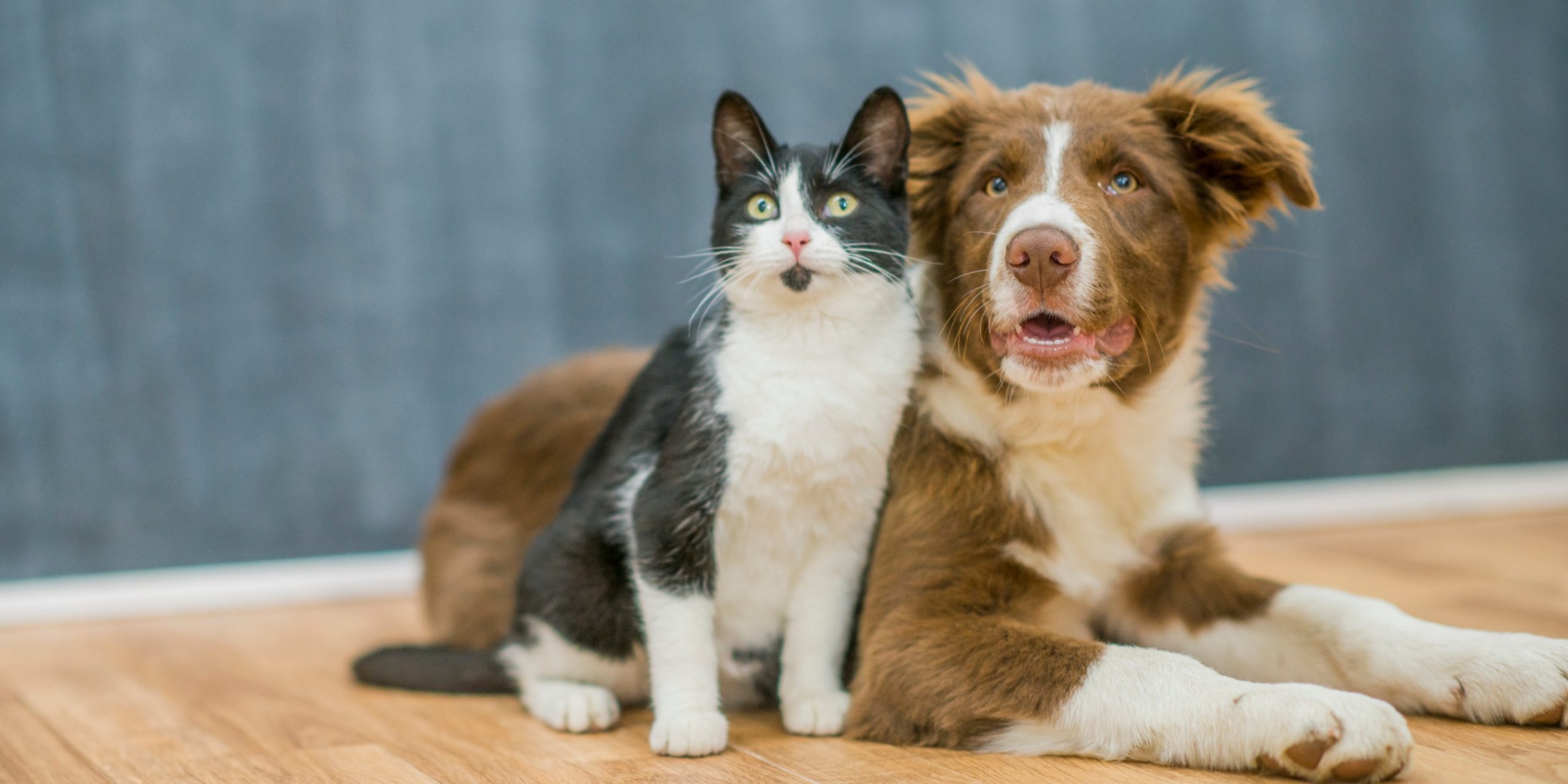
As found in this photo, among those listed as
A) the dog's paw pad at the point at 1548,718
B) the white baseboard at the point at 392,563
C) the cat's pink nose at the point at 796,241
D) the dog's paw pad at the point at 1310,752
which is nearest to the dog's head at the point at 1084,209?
the cat's pink nose at the point at 796,241

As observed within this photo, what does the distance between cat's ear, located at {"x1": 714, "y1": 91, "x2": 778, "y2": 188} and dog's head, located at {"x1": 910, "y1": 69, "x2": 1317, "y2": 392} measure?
0.29 m

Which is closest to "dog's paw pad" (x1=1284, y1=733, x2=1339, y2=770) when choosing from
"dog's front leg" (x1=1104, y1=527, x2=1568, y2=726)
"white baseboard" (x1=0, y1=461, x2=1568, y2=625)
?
"dog's front leg" (x1=1104, y1=527, x2=1568, y2=726)

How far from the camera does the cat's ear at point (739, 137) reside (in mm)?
1594

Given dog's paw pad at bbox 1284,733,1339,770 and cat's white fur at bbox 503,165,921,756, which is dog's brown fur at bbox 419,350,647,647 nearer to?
cat's white fur at bbox 503,165,921,756

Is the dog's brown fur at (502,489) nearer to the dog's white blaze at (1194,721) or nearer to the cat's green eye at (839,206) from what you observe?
the cat's green eye at (839,206)

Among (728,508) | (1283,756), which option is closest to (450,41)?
(728,508)

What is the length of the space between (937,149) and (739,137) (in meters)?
0.34

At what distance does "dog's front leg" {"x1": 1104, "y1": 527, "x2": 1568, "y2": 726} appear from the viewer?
1.51 m

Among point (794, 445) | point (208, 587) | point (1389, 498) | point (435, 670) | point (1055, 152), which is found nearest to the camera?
point (794, 445)

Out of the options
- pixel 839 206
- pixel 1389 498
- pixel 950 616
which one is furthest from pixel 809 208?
pixel 1389 498

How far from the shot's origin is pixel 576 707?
65.7 inches

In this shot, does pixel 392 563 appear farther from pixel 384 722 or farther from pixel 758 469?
pixel 758 469

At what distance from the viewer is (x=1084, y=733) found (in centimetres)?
144

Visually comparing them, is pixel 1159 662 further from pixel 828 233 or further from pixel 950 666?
pixel 828 233
